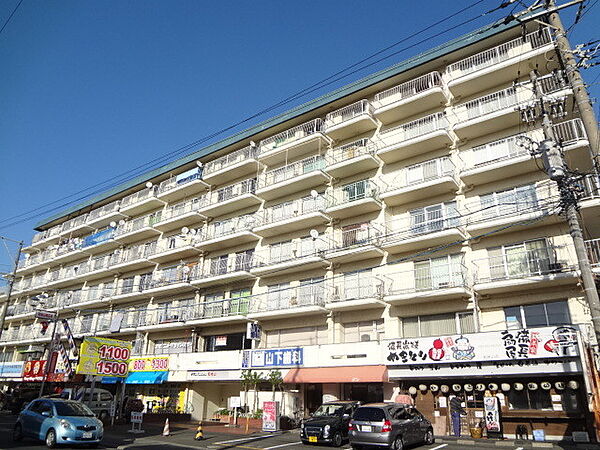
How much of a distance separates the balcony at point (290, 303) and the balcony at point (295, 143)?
33.8ft

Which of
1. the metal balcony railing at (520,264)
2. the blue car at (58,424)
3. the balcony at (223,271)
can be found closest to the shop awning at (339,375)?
the metal balcony railing at (520,264)

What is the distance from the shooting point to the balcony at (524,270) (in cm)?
1992

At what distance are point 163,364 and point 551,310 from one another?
26.8 metres

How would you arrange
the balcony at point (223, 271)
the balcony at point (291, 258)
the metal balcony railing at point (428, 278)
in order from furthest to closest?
the balcony at point (223, 271), the balcony at point (291, 258), the metal balcony railing at point (428, 278)

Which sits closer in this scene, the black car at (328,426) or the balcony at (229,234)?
the black car at (328,426)

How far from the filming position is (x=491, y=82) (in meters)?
25.1

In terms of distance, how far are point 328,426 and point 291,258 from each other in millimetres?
13981

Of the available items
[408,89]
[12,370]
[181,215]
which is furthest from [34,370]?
[408,89]

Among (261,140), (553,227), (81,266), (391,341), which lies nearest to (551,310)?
(553,227)

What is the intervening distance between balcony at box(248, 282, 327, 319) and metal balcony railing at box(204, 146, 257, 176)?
11.5 meters

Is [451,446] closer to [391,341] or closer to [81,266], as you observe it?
[391,341]

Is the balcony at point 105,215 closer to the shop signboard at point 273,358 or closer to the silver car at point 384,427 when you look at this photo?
the shop signboard at point 273,358

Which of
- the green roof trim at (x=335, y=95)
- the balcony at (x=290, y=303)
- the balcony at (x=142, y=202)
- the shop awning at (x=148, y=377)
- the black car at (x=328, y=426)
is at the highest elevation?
the green roof trim at (x=335, y=95)

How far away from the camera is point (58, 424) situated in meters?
14.9
